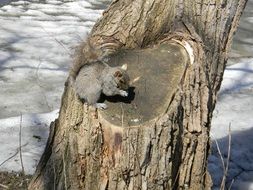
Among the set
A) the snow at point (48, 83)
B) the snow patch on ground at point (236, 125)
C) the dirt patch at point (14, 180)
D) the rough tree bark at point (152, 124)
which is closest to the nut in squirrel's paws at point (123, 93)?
the rough tree bark at point (152, 124)

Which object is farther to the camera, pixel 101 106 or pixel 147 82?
pixel 147 82

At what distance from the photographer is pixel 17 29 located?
707cm

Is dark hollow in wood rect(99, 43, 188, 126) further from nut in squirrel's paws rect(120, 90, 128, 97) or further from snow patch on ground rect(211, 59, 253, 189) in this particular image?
snow patch on ground rect(211, 59, 253, 189)

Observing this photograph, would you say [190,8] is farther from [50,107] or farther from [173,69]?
[50,107]

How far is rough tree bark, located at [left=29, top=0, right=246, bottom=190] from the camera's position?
241cm

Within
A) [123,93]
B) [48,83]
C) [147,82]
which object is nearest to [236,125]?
[48,83]

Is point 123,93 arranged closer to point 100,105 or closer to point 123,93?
point 123,93

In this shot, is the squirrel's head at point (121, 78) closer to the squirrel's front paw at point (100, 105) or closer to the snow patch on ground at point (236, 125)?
the squirrel's front paw at point (100, 105)

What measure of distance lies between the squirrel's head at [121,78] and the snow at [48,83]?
15.5 inches

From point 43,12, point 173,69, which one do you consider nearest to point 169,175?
point 173,69

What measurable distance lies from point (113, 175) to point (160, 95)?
467 mm

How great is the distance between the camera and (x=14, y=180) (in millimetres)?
3582

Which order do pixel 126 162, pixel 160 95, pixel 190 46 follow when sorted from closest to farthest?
pixel 126 162 < pixel 160 95 < pixel 190 46

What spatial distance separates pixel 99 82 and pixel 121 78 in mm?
128
